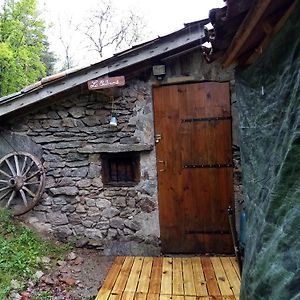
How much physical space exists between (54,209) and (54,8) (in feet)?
34.9

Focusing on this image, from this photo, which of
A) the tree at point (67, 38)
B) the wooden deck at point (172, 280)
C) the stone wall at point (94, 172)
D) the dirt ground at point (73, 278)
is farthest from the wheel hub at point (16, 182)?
the tree at point (67, 38)

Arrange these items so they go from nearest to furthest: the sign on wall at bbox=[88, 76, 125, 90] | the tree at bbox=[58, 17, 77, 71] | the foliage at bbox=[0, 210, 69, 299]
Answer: the foliage at bbox=[0, 210, 69, 299] → the sign on wall at bbox=[88, 76, 125, 90] → the tree at bbox=[58, 17, 77, 71]

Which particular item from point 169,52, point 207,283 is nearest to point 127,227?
point 207,283

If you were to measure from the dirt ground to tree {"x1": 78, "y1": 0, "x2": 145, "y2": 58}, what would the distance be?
9.06 m

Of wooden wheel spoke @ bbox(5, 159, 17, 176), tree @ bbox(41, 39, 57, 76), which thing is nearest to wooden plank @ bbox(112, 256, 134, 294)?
wooden wheel spoke @ bbox(5, 159, 17, 176)

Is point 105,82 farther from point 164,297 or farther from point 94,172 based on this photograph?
point 164,297

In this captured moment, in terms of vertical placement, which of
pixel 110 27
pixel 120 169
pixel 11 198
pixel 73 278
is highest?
pixel 110 27

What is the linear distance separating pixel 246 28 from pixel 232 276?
7.74ft

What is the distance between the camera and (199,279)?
3.05m

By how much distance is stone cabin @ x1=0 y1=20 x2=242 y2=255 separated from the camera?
13.0ft

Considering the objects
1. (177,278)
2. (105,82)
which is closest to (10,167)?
(105,82)

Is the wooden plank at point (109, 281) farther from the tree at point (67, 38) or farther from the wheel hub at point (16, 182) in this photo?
the tree at point (67, 38)

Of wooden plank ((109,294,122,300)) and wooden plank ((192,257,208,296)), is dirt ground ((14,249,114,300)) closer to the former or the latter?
wooden plank ((109,294,122,300))

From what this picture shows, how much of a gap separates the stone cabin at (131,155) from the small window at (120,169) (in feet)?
0.05
